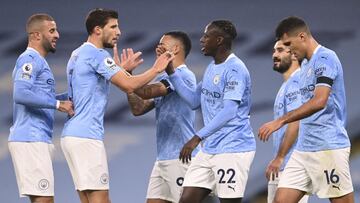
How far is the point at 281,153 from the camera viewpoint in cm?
738

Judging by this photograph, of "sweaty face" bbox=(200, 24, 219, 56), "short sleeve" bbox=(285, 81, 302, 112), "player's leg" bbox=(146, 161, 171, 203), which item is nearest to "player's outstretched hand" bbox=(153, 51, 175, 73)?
"sweaty face" bbox=(200, 24, 219, 56)

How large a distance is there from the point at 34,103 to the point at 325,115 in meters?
2.03

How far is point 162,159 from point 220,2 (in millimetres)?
3859

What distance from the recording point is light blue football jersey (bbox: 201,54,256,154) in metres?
7.08

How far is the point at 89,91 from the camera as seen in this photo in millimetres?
6832

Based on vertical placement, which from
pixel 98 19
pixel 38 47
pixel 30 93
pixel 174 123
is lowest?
pixel 174 123

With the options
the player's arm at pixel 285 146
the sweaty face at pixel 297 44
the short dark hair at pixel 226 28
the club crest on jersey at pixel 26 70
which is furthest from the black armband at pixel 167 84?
the sweaty face at pixel 297 44

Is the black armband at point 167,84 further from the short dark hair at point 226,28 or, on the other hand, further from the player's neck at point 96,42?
the player's neck at point 96,42

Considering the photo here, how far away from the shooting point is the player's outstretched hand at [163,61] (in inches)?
278

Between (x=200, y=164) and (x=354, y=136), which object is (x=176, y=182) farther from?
(x=354, y=136)

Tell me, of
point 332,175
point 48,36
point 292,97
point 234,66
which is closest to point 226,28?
point 234,66

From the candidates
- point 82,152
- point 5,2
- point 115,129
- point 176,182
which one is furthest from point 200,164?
point 5,2

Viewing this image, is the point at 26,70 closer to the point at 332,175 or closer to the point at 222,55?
the point at 222,55

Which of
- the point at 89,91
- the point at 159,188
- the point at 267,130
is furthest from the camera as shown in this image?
the point at 159,188
